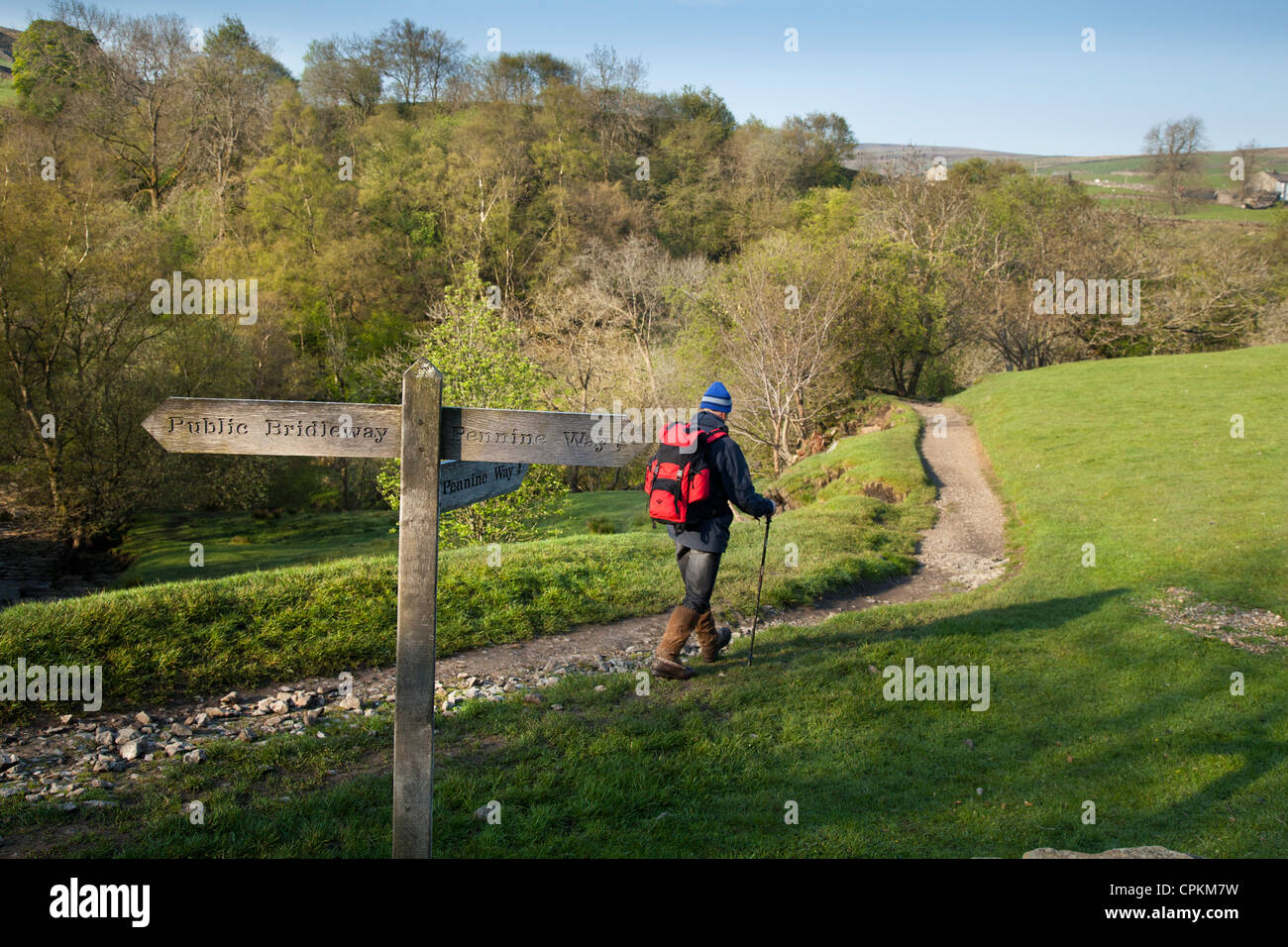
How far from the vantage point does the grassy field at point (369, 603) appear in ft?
26.1

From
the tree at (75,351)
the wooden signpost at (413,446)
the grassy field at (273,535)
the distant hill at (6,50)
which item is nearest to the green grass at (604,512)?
the grassy field at (273,535)

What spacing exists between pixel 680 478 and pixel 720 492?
58 centimetres

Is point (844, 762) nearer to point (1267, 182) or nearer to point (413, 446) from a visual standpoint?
point (413, 446)

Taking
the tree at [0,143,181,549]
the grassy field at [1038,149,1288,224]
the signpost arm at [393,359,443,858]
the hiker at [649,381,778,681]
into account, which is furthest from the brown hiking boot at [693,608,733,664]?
the grassy field at [1038,149,1288,224]

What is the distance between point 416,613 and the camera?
4.52 m

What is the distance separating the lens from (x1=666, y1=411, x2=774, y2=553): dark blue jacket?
7.77 m

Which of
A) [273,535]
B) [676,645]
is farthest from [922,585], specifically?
[273,535]

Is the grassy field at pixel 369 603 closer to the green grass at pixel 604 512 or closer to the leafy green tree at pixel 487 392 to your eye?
the leafy green tree at pixel 487 392

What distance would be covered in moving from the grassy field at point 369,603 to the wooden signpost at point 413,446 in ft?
14.0

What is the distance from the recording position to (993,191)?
6066cm

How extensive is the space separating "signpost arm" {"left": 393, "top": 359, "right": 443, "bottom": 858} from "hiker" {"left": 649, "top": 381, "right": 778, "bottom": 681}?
3.39 m
